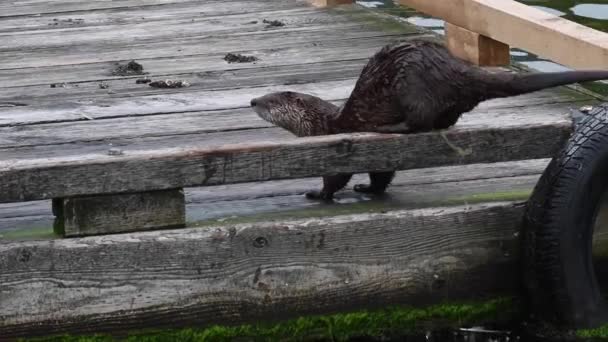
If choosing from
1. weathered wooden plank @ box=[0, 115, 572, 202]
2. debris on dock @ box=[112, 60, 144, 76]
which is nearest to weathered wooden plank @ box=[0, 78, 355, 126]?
debris on dock @ box=[112, 60, 144, 76]

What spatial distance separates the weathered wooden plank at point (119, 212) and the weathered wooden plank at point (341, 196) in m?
0.14

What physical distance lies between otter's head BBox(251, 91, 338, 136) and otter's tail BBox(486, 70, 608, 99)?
623 millimetres

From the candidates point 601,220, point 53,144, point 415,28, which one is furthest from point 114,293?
point 415,28

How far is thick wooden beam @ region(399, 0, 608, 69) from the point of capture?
209 inches

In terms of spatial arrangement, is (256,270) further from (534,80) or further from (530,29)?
(530,29)

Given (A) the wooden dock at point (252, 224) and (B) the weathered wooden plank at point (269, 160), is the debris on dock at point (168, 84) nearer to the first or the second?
(A) the wooden dock at point (252, 224)

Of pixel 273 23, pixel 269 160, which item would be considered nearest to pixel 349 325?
pixel 269 160

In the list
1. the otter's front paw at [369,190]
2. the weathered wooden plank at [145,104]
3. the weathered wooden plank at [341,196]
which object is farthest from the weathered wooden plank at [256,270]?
the weathered wooden plank at [145,104]

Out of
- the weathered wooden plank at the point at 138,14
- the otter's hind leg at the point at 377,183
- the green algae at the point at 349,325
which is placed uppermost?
the otter's hind leg at the point at 377,183

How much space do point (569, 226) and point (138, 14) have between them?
15.5 ft

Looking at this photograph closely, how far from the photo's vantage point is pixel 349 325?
13.8 ft

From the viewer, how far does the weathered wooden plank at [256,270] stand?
12.8ft

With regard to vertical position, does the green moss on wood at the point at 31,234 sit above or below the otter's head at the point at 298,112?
below

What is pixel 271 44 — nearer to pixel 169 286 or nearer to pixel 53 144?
pixel 53 144
